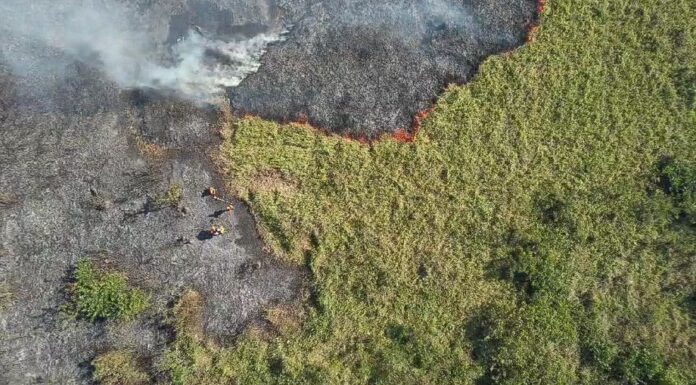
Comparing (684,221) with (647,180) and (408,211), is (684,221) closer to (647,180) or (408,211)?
(647,180)

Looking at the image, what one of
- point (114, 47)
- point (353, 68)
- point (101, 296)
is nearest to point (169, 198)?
point (101, 296)

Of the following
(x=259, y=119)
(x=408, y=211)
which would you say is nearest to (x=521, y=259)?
(x=408, y=211)

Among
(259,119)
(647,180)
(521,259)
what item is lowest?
(521,259)

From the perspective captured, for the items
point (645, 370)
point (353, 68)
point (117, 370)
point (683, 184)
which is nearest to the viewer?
point (645, 370)

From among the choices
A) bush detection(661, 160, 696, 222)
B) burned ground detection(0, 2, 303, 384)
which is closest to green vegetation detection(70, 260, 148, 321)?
burned ground detection(0, 2, 303, 384)

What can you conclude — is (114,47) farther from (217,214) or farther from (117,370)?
(117,370)

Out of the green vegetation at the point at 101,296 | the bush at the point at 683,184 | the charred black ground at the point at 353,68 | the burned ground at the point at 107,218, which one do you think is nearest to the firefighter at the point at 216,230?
the burned ground at the point at 107,218
